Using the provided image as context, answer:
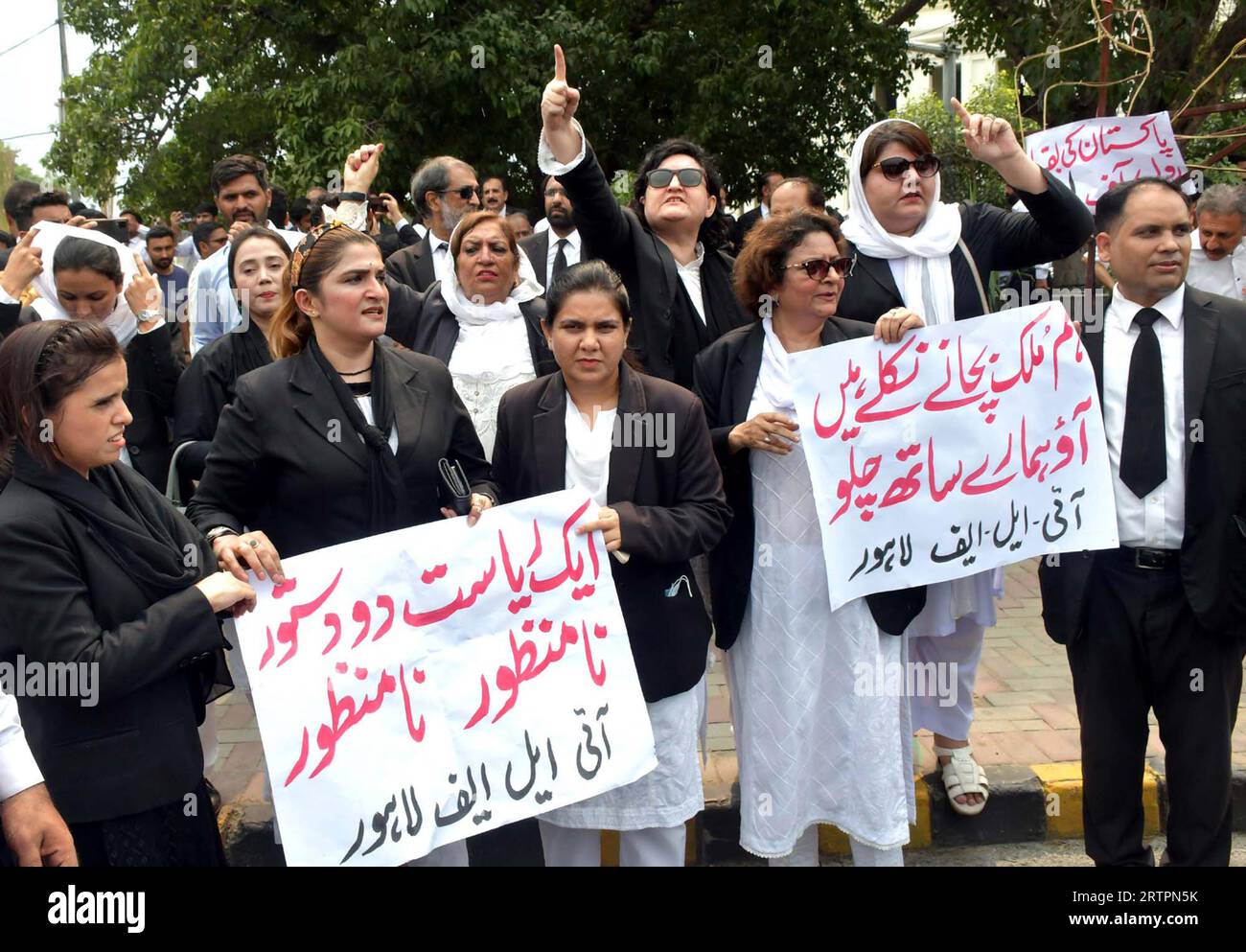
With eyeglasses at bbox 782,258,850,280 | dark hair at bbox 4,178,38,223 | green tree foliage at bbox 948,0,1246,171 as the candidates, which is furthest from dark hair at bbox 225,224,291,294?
green tree foliage at bbox 948,0,1246,171

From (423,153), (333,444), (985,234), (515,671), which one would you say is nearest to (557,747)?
(515,671)

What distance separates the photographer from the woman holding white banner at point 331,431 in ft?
9.89

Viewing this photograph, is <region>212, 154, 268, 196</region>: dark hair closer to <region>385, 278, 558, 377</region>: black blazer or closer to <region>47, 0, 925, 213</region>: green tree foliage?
<region>385, 278, 558, 377</region>: black blazer

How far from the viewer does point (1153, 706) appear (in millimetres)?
3404

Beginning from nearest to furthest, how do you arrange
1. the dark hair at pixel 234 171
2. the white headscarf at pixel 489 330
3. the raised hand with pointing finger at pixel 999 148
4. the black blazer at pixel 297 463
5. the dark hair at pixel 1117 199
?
the black blazer at pixel 297 463 → the dark hair at pixel 1117 199 → the raised hand with pointing finger at pixel 999 148 → the white headscarf at pixel 489 330 → the dark hair at pixel 234 171

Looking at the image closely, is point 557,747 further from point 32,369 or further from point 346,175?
point 346,175

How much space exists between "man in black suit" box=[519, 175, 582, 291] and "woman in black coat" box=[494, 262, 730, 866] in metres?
2.02

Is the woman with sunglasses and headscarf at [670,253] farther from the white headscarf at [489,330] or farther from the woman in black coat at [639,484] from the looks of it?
the woman in black coat at [639,484]

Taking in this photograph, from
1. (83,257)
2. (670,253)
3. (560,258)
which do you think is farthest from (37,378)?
(560,258)

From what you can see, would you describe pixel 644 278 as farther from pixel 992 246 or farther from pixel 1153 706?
pixel 1153 706

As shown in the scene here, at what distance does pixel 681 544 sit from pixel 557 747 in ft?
2.00

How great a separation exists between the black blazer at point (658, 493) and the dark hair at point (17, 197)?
567cm

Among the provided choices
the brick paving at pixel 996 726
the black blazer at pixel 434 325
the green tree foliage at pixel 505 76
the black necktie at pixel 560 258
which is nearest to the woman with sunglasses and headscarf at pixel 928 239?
the brick paving at pixel 996 726

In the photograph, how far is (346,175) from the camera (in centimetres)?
488
